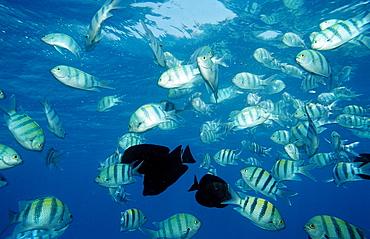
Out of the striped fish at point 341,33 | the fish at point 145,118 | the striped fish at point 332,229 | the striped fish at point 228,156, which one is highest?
the striped fish at point 341,33

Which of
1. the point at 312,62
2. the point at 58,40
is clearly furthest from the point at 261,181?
the point at 58,40

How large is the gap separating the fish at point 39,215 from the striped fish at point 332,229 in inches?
151

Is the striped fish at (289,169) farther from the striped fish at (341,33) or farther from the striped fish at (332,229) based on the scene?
the striped fish at (341,33)

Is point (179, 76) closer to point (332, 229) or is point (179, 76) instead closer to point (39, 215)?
point (39, 215)

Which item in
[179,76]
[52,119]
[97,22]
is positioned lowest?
[52,119]

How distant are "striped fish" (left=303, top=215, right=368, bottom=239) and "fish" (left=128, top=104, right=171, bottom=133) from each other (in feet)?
9.31

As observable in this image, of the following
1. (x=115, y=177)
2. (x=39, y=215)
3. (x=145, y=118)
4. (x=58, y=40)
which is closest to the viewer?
(x=39, y=215)

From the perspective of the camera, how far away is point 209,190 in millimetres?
2576

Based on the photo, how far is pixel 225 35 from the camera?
15.2 metres

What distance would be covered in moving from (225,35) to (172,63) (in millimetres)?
9757

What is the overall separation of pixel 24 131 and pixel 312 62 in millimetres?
5111

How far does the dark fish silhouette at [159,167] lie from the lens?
226cm

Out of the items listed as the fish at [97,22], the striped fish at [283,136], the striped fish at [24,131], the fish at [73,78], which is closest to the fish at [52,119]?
the fish at [73,78]

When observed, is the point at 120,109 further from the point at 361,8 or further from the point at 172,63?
the point at 361,8
